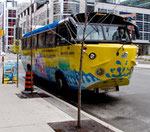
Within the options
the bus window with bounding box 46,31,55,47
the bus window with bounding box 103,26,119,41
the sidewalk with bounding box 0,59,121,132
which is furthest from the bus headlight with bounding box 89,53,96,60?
the bus window with bounding box 46,31,55,47

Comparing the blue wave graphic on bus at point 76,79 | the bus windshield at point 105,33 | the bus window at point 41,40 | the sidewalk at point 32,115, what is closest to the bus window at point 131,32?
the bus windshield at point 105,33

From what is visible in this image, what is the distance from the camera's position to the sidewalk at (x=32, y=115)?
18.2ft

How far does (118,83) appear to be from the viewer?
8.69 meters

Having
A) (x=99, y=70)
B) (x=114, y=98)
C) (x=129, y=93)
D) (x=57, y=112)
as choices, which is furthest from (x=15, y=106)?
(x=129, y=93)

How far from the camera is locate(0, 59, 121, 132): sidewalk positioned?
18.2ft

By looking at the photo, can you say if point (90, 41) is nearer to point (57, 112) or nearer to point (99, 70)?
point (99, 70)

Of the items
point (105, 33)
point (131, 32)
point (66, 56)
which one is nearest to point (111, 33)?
point (105, 33)

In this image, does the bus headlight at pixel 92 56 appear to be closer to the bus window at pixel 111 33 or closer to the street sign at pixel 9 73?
the bus window at pixel 111 33

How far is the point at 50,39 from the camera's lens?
1123 centimetres

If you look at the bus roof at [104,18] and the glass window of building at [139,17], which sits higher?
the glass window of building at [139,17]

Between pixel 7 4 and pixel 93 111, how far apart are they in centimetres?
16954

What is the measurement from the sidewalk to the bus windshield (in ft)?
8.44

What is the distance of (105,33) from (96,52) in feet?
4.30

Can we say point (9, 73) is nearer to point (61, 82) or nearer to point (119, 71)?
point (61, 82)
